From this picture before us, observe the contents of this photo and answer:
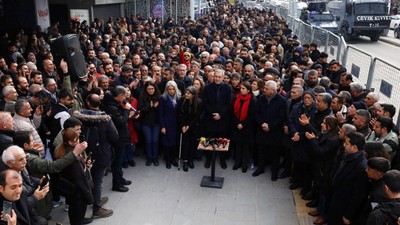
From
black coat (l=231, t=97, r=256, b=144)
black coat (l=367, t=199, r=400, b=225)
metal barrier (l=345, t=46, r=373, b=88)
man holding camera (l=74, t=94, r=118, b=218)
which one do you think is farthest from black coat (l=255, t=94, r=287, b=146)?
black coat (l=367, t=199, r=400, b=225)

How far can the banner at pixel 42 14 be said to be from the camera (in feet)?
49.2

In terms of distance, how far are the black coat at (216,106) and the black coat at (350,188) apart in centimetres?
263

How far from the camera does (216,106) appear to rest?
21.5ft

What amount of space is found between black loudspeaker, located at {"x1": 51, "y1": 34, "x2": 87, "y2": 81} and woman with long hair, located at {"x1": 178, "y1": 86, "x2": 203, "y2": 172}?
176cm

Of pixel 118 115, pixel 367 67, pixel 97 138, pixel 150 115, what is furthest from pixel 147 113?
pixel 367 67

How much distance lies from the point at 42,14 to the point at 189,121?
11395mm

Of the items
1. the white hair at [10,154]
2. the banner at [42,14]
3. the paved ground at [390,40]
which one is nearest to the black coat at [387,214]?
the white hair at [10,154]

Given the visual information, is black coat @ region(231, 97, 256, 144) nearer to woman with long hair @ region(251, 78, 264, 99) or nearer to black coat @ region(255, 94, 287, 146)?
black coat @ region(255, 94, 287, 146)

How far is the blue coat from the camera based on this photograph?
6.57 meters

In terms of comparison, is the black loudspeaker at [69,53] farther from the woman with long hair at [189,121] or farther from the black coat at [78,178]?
the black coat at [78,178]

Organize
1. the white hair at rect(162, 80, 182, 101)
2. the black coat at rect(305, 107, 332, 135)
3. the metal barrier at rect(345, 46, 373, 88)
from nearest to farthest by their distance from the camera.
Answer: the black coat at rect(305, 107, 332, 135), the white hair at rect(162, 80, 182, 101), the metal barrier at rect(345, 46, 373, 88)

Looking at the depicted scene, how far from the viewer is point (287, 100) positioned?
20.8ft

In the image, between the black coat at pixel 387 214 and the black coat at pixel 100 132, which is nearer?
the black coat at pixel 387 214

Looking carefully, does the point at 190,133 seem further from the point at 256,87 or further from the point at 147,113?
the point at 256,87
